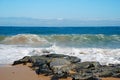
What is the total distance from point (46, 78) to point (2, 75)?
147cm

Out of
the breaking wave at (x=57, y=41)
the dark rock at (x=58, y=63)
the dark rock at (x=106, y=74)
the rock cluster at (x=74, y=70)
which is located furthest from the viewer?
the breaking wave at (x=57, y=41)

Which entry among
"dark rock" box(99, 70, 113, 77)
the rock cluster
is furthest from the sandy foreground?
"dark rock" box(99, 70, 113, 77)

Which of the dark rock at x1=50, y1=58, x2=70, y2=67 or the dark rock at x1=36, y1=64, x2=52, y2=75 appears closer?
the dark rock at x1=36, y1=64, x2=52, y2=75

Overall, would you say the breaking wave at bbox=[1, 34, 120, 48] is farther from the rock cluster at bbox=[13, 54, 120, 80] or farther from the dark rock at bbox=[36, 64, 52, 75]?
the dark rock at bbox=[36, 64, 52, 75]

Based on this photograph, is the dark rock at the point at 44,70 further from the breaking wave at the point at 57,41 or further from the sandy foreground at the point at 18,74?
the breaking wave at the point at 57,41

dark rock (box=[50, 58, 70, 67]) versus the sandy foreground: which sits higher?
dark rock (box=[50, 58, 70, 67])

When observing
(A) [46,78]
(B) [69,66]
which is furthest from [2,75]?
(B) [69,66]

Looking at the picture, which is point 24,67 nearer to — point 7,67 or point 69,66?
point 7,67

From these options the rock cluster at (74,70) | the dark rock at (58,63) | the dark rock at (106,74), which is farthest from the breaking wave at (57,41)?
the dark rock at (106,74)

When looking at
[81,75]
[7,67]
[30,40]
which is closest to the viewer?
[81,75]

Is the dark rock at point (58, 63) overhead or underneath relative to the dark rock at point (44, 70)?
overhead

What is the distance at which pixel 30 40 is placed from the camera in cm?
2594

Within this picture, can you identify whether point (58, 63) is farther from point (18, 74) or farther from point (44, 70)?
point (18, 74)

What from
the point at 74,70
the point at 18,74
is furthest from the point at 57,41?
the point at 18,74
